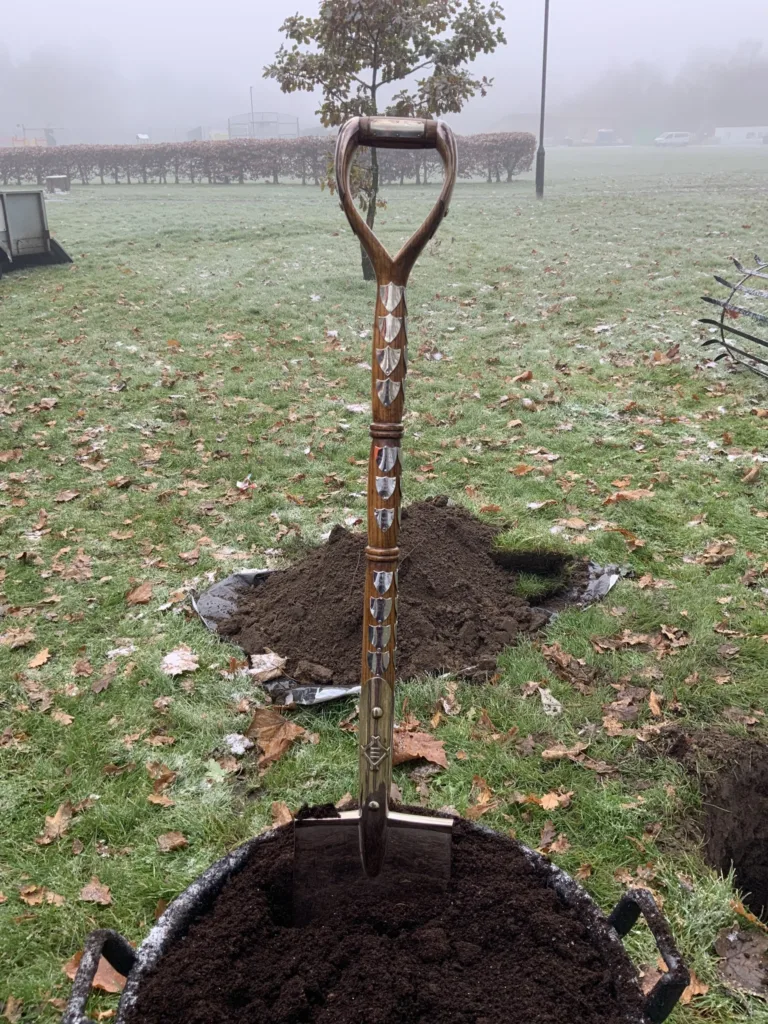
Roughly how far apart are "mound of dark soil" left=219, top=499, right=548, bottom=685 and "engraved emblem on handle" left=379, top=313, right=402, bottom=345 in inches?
80.2

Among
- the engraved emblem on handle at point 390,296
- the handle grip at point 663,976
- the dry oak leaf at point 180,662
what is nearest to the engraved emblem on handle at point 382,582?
the engraved emblem on handle at point 390,296

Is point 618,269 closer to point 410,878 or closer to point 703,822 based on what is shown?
point 703,822

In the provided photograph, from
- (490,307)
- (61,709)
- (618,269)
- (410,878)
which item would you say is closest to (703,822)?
(410,878)

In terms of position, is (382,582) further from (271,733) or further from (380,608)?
(271,733)

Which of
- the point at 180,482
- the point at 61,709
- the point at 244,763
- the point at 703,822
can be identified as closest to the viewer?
the point at 703,822

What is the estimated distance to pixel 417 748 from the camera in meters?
2.90

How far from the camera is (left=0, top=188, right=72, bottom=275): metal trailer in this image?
11.3 metres

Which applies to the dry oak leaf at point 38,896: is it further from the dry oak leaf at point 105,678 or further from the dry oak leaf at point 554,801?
the dry oak leaf at point 554,801

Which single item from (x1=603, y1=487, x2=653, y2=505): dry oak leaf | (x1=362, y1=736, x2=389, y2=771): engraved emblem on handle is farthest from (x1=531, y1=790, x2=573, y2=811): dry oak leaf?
(x1=603, y1=487, x2=653, y2=505): dry oak leaf

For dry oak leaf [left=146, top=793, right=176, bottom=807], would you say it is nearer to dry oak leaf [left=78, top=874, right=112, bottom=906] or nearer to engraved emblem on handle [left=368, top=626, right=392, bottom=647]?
dry oak leaf [left=78, top=874, right=112, bottom=906]

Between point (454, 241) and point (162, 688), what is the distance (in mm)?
12463

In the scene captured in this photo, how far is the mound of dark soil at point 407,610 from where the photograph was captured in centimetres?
337

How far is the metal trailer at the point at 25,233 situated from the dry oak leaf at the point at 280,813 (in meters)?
11.1

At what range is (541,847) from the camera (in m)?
2.51
